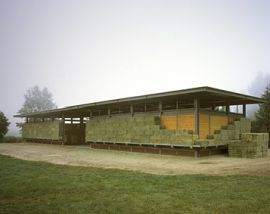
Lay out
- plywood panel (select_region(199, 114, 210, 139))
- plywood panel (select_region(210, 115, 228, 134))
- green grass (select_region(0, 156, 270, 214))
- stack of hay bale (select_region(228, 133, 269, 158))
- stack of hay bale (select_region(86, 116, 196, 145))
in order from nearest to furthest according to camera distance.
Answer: green grass (select_region(0, 156, 270, 214)), stack of hay bale (select_region(228, 133, 269, 158)), stack of hay bale (select_region(86, 116, 196, 145)), plywood panel (select_region(199, 114, 210, 139)), plywood panel (select_region(210, 115, 228, 134))

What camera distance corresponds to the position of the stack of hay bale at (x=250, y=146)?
16484 mm

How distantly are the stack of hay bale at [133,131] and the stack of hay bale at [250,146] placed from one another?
2957 millimetres

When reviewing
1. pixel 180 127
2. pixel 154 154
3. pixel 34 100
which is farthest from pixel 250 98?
pixel 34 100

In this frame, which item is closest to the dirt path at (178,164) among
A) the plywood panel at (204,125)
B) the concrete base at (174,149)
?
the concrete base at (174,149)

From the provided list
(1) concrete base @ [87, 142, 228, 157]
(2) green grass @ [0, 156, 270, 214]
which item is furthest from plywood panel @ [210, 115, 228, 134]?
(2) green grass @ [0, 156, 270, 214]

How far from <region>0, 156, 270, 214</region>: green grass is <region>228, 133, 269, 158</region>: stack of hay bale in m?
7.80

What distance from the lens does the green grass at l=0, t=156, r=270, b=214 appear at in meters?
5.95

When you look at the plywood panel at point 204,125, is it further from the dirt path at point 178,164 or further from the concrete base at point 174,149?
the dirt path at point 178,164

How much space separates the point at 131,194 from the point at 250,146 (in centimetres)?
1174

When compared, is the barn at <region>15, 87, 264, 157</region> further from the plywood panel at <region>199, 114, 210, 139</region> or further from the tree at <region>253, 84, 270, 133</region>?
the tree at <region>253, 84, 270, 133</region>

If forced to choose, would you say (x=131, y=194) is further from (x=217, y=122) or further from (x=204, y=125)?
(x=217, y=122)

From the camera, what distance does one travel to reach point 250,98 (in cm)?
2016

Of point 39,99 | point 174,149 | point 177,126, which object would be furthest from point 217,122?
point 39,99

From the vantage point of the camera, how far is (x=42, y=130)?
35.6m
